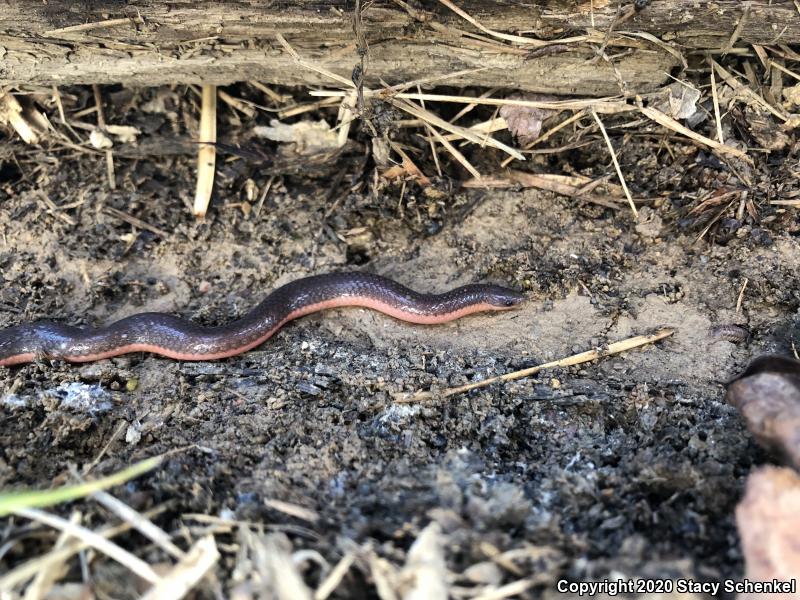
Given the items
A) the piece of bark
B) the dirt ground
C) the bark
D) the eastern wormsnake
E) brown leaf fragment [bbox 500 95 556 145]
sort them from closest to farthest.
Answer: the piece of bark → the dirt ground → the bark → the eastern wormsnake → brown leaf fragment [bbox 500 95 556 145]

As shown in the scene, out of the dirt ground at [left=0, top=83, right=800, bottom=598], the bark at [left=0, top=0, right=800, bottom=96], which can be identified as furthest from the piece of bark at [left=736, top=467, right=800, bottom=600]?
the bark at [left=0, top=0, right=800, bottom=96]

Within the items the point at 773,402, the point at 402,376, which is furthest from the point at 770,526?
the point at 402,376

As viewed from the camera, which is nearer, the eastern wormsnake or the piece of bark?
the piece of bark

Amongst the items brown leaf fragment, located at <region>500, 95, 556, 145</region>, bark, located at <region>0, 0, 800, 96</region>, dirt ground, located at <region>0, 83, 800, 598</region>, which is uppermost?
bark, located at <region>0, 0, 800, 96</region>

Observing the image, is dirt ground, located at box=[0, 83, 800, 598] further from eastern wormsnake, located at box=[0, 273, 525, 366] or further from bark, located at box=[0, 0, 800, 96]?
bark, located at box=[0, 0, 800, 96]

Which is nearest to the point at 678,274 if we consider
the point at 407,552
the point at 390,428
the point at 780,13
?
the point at 780,13

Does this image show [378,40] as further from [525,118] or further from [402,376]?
[402,376]
